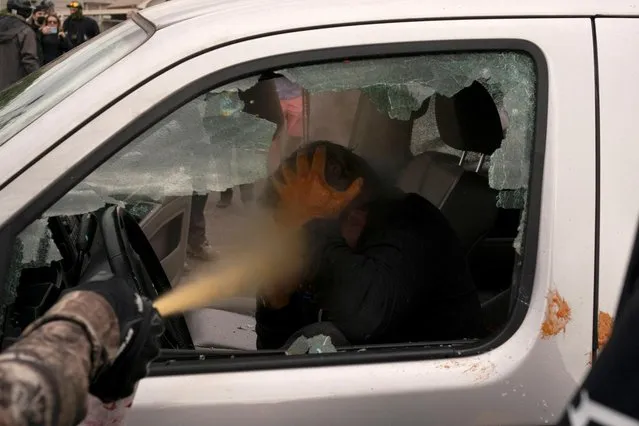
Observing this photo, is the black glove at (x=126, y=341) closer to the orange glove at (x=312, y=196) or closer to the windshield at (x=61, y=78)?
the windshield at (x=61, y=78)

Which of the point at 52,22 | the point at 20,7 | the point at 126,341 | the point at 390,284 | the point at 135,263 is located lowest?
the point at 390,284

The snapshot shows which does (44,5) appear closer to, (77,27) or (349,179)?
(77,27)

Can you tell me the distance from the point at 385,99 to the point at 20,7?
21.5 feet

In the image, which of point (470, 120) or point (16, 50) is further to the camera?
point (16, 50)

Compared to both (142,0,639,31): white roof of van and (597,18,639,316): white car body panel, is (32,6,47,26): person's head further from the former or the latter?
(597,18,639,316): white car body panel

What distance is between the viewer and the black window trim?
1.37 m

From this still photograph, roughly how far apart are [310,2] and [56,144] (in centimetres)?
56

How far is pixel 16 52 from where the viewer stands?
6516mm

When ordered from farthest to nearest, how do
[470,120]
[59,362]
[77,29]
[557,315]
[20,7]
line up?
[77,29]
[20,7]
[470,120]
[557,315]
[59,362]

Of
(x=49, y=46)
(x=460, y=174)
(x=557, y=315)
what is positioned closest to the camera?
(x=557, y=315)

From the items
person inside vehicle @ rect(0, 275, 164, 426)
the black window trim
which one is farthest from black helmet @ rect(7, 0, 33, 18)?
person inside vehicle @ rect(0, 275, 164, 426)

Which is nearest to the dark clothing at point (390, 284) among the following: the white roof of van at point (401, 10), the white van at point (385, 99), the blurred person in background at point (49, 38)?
the white van at point (385, 99)

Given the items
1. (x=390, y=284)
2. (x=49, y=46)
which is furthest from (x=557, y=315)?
(x=49, y=46)

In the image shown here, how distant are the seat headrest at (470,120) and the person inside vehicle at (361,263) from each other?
217 mm
